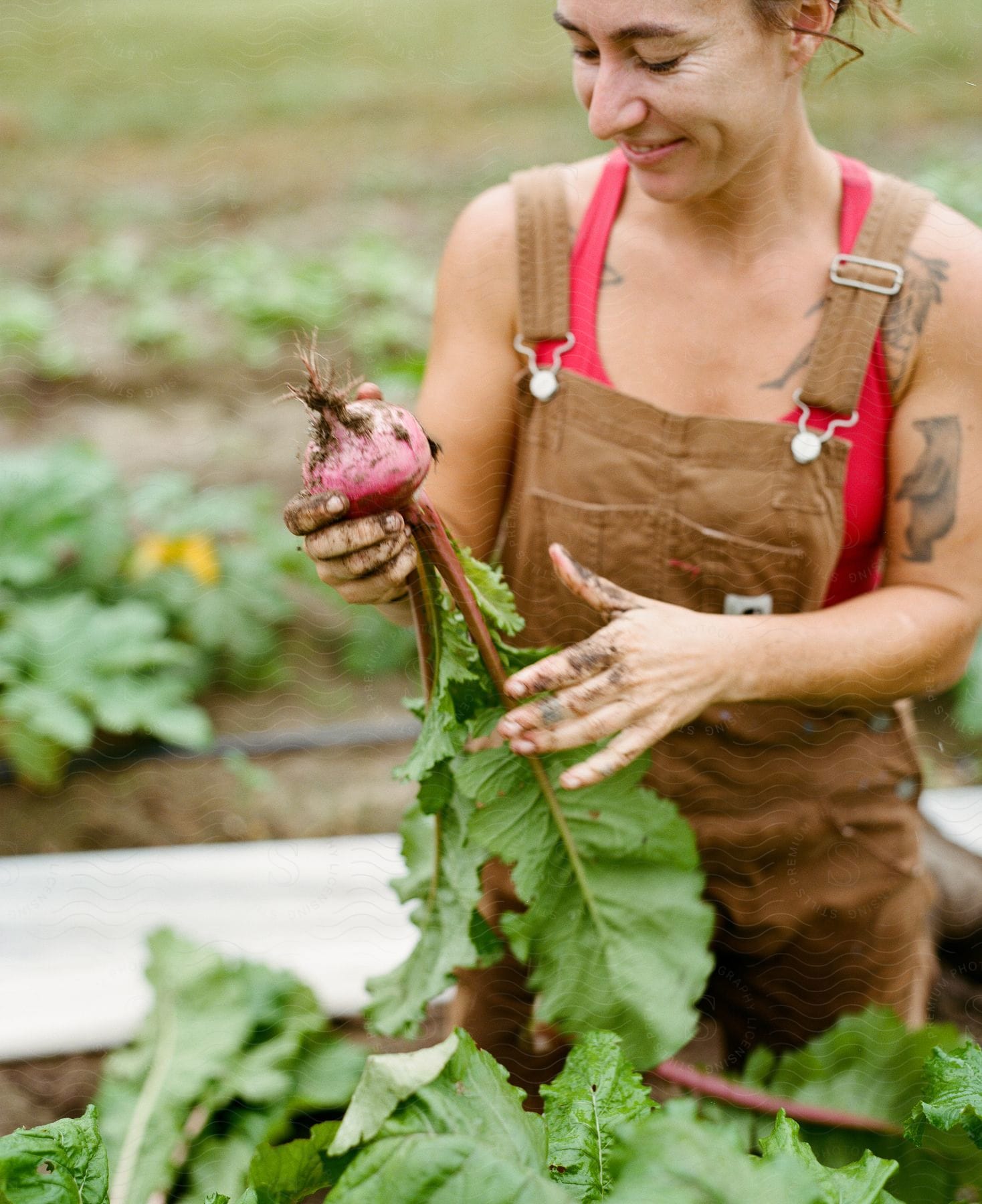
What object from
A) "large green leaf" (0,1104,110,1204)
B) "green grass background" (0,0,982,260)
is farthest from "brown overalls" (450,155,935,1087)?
"green grass background" (0,0,982,260)

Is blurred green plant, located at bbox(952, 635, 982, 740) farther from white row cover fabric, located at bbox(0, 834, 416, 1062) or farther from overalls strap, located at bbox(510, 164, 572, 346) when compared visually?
overalls strap, located at bbox(510, 164, 572, 346)

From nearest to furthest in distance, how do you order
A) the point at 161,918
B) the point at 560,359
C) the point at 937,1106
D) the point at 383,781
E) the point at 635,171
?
the point at 937,1106 → the point at 635,171 → the point at 560,359 → the point at 161,918 → the point at 383,781

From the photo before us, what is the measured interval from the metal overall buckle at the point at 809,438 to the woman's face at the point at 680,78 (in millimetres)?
190

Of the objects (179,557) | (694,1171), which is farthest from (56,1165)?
(179,557)

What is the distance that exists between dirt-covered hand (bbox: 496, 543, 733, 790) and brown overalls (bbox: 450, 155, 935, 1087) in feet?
0.57

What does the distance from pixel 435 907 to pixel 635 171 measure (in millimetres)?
550

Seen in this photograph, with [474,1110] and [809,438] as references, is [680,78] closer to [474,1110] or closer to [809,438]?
[809,438]

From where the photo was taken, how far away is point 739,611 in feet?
2.93

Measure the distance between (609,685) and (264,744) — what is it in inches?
42.2

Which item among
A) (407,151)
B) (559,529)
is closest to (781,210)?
(559,529)

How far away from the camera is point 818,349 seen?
33.1 inches

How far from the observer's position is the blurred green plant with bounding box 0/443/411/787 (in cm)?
154

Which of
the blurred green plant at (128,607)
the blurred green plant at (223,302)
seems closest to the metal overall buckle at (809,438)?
the blurred green plant at (128,607)

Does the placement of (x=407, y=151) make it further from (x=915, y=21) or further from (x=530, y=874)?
(x=530, y=874)
